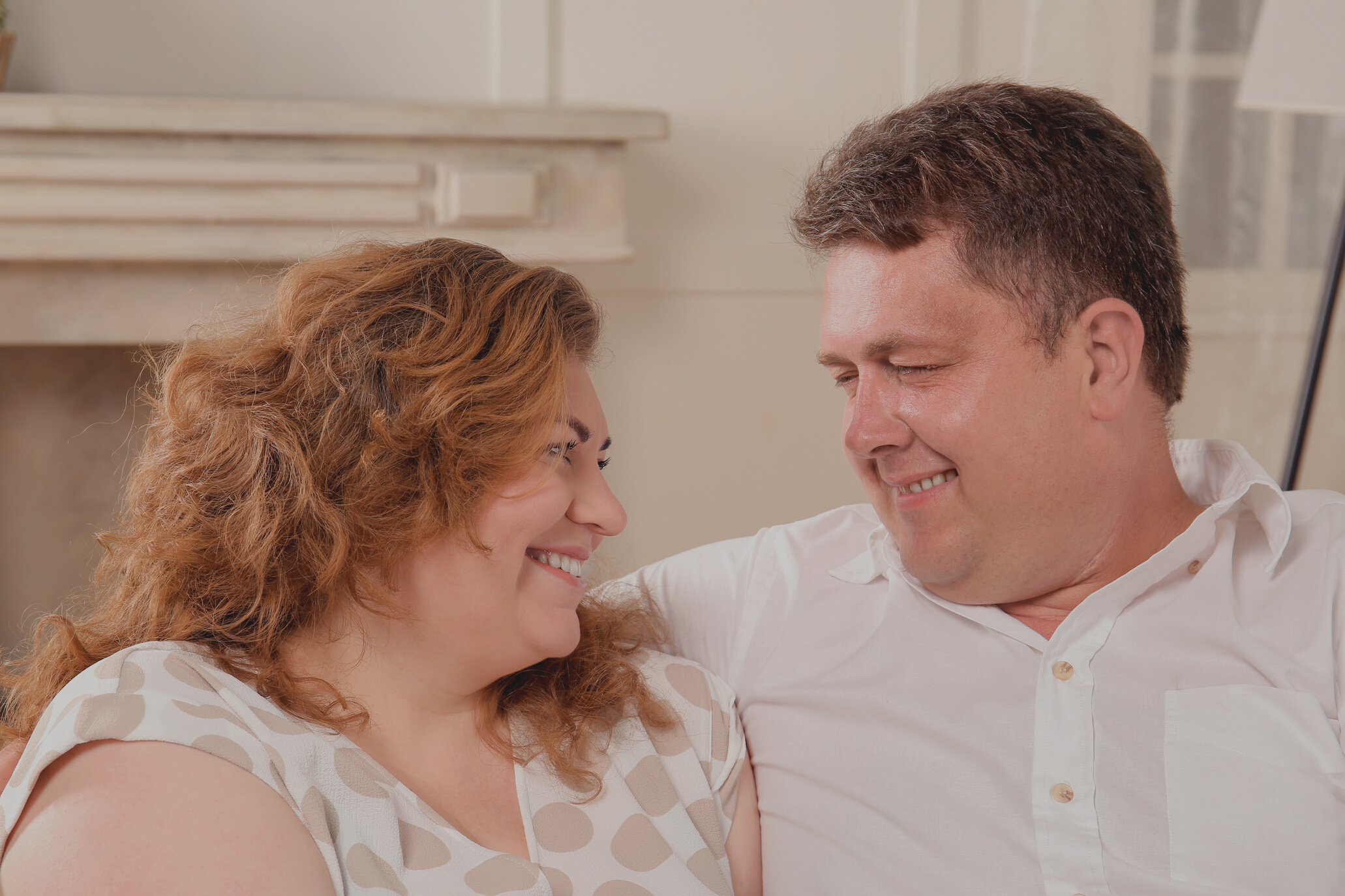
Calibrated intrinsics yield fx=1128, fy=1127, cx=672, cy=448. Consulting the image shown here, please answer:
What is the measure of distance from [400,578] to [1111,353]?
32.5 inches

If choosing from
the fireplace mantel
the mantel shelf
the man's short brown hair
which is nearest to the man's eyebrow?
the man's short brown hair

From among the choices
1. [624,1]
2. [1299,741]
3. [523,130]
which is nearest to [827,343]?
[1299,741]

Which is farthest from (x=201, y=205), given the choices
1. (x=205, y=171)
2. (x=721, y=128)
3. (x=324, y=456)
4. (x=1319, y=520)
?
(x=1319, y=520)

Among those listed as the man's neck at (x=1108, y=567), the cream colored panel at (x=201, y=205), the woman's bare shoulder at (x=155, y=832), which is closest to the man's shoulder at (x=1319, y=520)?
the man's neck at (x=1108, y=567)

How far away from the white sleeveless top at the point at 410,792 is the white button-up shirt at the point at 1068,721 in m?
0.12

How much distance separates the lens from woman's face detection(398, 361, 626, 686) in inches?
42.8

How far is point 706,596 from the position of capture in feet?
4.62

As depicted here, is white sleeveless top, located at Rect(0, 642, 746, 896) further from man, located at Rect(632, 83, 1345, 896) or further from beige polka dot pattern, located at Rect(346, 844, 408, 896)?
man, located at Rect(632, 83, 1345, 896)

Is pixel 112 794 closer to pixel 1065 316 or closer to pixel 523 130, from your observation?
pixel 1065 316

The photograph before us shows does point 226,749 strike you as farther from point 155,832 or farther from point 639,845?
point 639,845

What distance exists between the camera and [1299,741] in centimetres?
115

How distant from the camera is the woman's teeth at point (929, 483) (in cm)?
128

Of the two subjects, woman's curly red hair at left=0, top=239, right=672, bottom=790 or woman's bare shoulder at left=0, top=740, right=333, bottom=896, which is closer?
woman's bare shoulder at left=0, top=740, right=333, bottom=896

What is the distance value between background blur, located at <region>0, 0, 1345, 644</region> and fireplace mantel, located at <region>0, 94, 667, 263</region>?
26 cm
